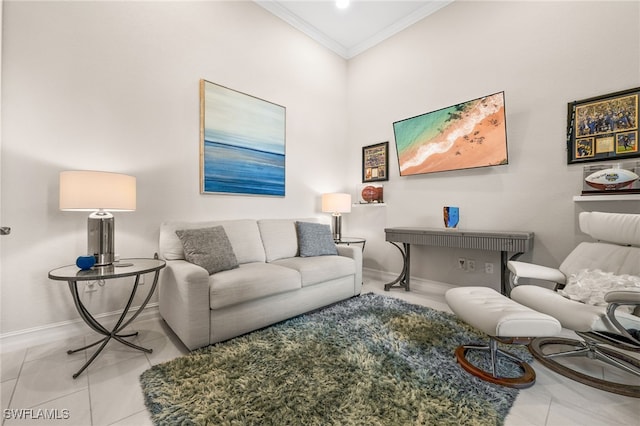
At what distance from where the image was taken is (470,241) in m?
2.50

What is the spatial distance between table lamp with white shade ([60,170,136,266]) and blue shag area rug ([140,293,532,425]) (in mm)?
916

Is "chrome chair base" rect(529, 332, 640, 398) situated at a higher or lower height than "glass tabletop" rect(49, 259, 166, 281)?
lower

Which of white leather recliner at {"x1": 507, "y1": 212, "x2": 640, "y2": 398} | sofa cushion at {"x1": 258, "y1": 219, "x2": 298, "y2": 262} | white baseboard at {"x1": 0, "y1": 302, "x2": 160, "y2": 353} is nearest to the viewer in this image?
white leather recliner at {"x1": 507, "y1": 212, "x2": 640, "y2": 398}

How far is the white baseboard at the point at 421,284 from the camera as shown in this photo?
10.1 ft

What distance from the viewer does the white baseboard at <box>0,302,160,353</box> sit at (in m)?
1.77

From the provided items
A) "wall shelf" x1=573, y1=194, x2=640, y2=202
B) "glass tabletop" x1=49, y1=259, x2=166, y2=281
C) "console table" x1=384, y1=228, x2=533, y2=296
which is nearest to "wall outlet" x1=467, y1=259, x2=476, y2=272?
"console table" x1=384, y1=228, x2=533, y2=296

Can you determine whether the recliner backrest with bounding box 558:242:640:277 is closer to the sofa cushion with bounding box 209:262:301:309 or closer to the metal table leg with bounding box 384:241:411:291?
the metal table leg with bounding box 384:241:411:291

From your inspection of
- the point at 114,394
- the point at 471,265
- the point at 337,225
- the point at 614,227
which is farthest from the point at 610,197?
the point at 114,394

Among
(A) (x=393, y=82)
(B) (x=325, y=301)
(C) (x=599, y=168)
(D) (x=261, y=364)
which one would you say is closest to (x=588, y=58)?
(C) (x=599, y=168)

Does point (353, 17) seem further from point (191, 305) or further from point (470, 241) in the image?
point (191, 305)

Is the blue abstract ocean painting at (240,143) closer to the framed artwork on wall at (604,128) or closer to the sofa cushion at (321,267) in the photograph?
the sofa cushion at (321,267)

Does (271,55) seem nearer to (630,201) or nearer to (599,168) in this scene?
(599,168)

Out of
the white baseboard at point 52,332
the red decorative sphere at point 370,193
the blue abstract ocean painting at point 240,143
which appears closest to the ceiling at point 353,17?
the blue abstract ocean painting at point 240,143

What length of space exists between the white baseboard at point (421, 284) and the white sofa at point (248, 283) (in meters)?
0.89
